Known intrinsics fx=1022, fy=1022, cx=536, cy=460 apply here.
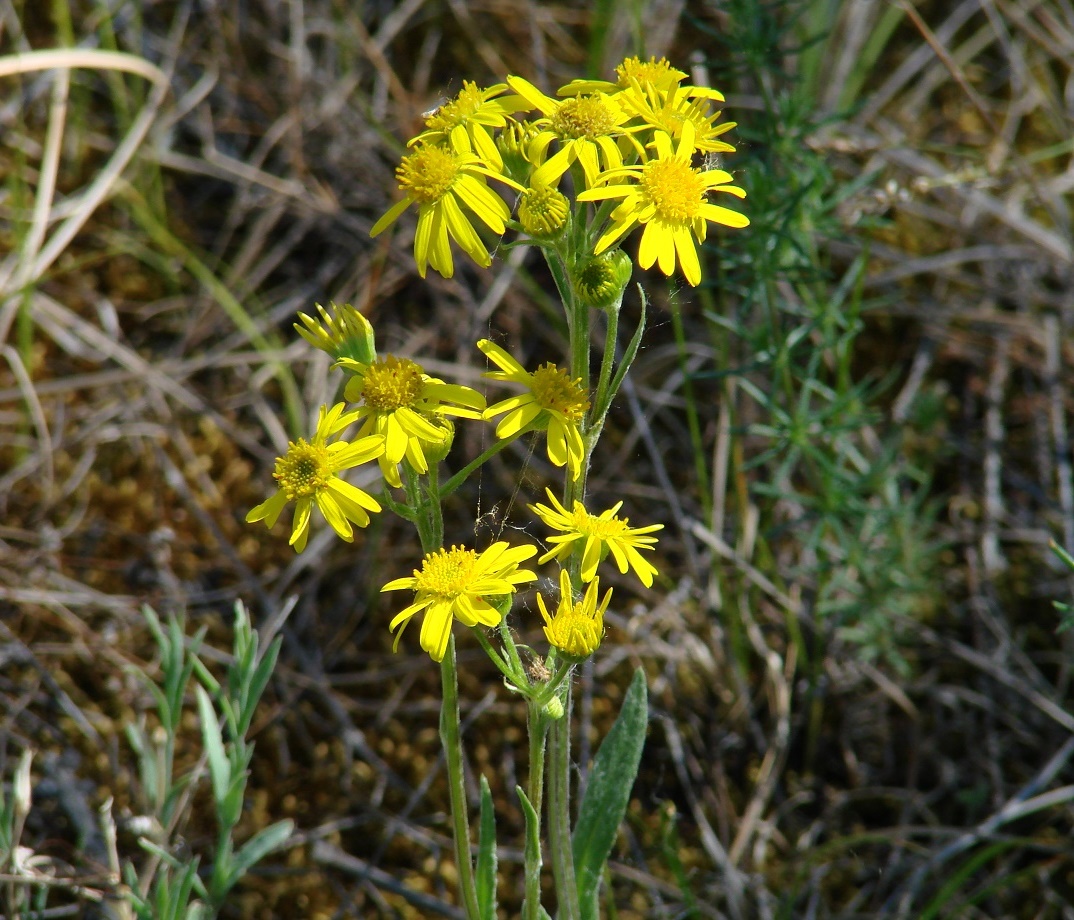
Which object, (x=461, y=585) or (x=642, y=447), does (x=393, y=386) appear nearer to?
(x=461, y=585)

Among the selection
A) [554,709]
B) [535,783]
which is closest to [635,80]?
[554,709]

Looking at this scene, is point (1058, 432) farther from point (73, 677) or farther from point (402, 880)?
point (73, 677)

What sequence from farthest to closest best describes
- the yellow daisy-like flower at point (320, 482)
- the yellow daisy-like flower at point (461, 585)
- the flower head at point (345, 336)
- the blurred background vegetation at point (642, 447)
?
the blurred background vegetation at point (642, 447), the flower head at point (345, 336), the yellow daisy-like flower at point (320, 482), the yellow daisy-like flower at point (461, 585)

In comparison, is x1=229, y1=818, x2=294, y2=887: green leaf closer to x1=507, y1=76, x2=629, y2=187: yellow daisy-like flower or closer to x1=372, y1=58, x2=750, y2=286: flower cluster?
x1=372, y1=58, x2=750, y2=286: flower cluster

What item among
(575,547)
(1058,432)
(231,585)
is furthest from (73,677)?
(1058,432)

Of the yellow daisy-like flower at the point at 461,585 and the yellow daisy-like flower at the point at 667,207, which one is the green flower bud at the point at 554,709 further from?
the yellow daisy-like flower at the point at 667,207

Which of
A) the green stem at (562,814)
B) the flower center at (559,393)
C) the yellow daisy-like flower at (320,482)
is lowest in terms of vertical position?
the green stem at (562,814)

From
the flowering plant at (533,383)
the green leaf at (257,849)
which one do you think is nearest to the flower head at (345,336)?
the flowering plant at (533,383)

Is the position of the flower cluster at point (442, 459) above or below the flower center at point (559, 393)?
below
